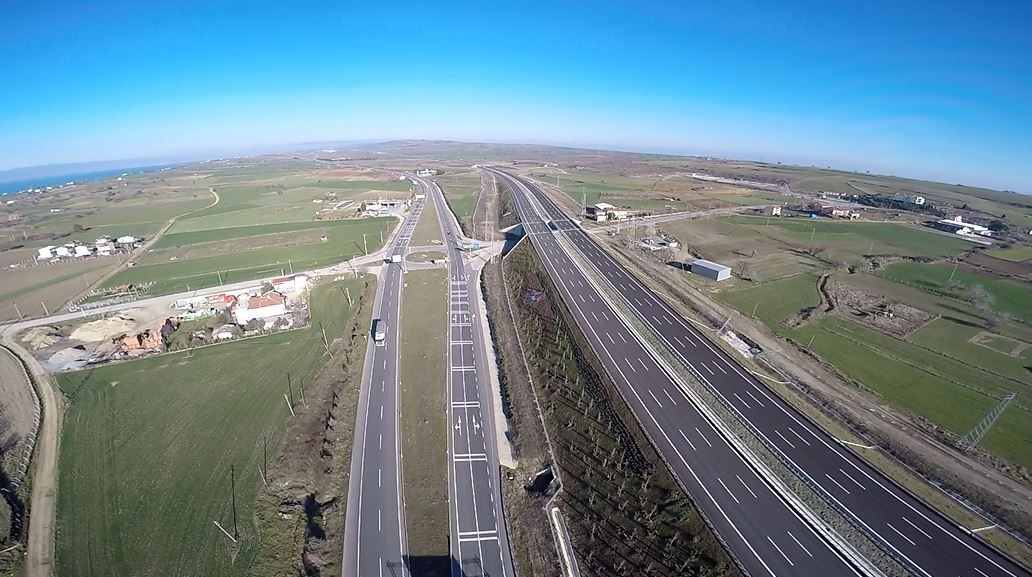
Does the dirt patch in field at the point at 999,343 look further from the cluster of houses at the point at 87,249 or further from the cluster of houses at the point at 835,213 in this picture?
the cluster of houses at the point at 87,249

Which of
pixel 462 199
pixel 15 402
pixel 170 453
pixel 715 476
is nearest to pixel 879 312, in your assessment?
pixel 715 476

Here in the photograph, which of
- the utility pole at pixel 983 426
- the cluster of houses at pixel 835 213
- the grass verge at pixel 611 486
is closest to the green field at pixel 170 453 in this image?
the grass verge at pixel 611 486

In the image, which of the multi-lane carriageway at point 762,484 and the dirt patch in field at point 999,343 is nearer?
the multi-lane carriageway at point 762,484

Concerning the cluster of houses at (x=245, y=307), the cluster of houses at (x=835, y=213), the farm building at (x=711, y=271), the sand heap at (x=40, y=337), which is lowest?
the sand heap at (x=40, y=337)

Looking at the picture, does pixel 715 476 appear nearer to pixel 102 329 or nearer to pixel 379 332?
pixel 379 332

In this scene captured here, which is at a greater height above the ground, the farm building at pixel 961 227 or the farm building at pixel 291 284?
the farm building at pixel 961 227

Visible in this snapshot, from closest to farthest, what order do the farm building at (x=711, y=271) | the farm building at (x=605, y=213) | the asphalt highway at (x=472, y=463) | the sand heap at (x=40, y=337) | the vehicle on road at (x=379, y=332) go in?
the asphalt highway at (x=472, y=463), the sand heap at (x=40, y=337), the vehicle on road at (x=379, y=332), the farm building at (x=711, y=271), the farm building at (x=605, y=213)

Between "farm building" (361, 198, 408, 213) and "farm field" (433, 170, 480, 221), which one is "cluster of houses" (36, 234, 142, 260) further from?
"farm field" (433, 170, 480, 221)
